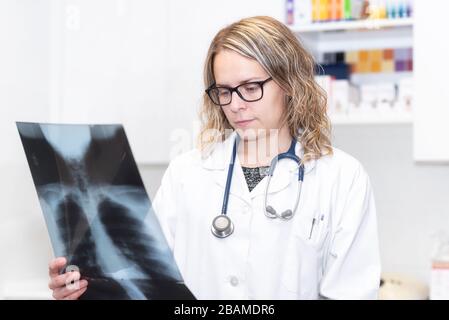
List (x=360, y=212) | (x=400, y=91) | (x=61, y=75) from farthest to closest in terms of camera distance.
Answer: (x=400, y=91), (x=61, y=75), (x=360, y=212)

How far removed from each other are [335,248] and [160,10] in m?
1.01

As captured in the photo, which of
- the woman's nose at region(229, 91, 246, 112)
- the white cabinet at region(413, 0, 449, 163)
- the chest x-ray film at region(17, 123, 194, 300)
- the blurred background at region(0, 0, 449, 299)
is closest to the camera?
the chest x-ray film at region(17, 123, 194, 300)

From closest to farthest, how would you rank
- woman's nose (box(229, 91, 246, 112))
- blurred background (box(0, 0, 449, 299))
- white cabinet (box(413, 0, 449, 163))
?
woman's nose (box(229, 91, 246, 112)), blurred background (box(0, 0, 449, 299)), white cabinet (box(413, 0, 449, 163))

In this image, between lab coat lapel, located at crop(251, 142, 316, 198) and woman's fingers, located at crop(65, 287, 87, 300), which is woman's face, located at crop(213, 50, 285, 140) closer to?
lab coat lapel, located at crop(251, 142, 316, 198)

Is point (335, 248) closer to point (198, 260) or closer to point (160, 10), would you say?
point (198, 260)

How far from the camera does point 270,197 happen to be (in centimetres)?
111

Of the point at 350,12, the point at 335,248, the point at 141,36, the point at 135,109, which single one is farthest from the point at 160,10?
the point at 335,248

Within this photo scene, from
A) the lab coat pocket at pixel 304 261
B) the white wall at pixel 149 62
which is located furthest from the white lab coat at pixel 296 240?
the white wall at pixel 149 62

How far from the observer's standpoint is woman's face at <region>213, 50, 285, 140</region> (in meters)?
1.05

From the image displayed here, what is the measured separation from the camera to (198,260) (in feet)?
3.81

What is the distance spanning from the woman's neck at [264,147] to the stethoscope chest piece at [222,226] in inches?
5.5

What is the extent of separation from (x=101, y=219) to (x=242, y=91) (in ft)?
1.13

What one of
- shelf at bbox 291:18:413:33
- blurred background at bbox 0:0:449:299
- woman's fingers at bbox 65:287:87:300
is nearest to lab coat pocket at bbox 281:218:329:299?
woman's fingers at bbox 65:287:87:300

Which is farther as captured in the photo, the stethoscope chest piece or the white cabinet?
the white cabinet
